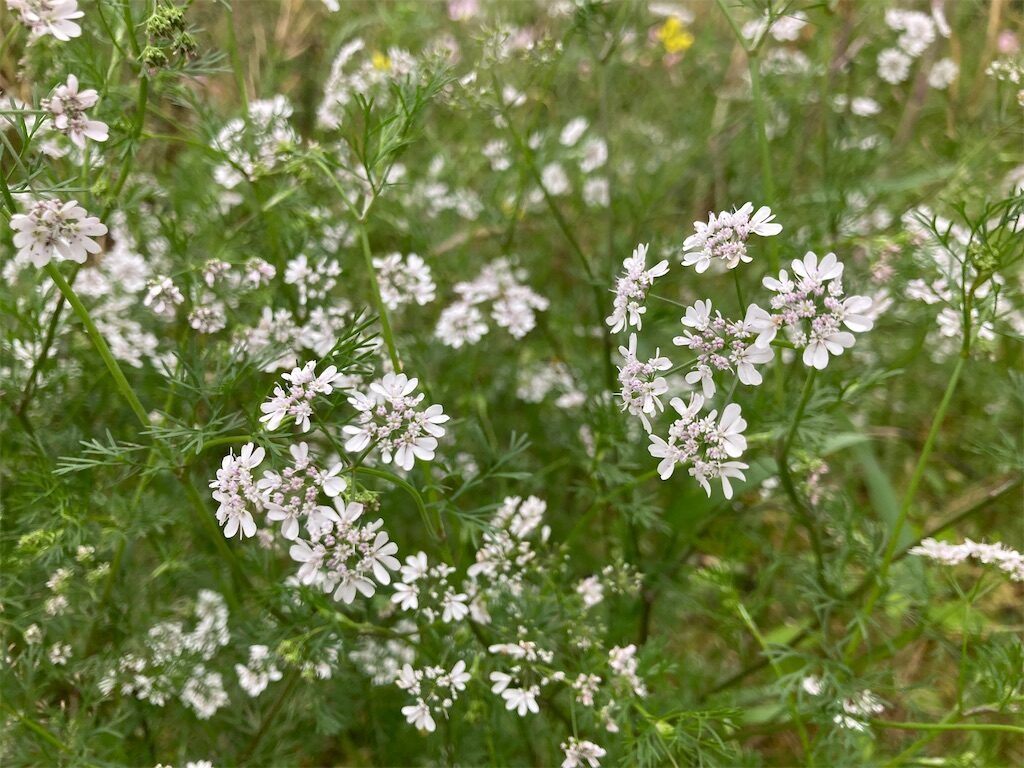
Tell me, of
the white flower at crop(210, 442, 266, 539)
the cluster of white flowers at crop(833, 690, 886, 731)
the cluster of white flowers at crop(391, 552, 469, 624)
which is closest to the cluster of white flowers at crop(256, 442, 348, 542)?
the white flower at crop(210, 442, 266, 539)

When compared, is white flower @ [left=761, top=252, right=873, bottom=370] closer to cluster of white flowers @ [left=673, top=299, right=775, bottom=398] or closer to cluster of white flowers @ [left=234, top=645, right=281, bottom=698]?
cluster of white flowers @ [left=673, top=299, right=775, bottom=398]

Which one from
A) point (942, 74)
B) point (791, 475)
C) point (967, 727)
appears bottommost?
point (967, 727)

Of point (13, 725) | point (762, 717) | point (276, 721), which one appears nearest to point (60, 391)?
point (13, 725)

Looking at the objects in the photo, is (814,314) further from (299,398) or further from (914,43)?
(914,43)

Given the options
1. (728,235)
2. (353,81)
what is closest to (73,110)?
(728,235)

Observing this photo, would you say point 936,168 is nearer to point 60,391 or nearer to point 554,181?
point 554,181

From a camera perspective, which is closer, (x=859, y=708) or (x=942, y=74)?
(x=859, y=708)
